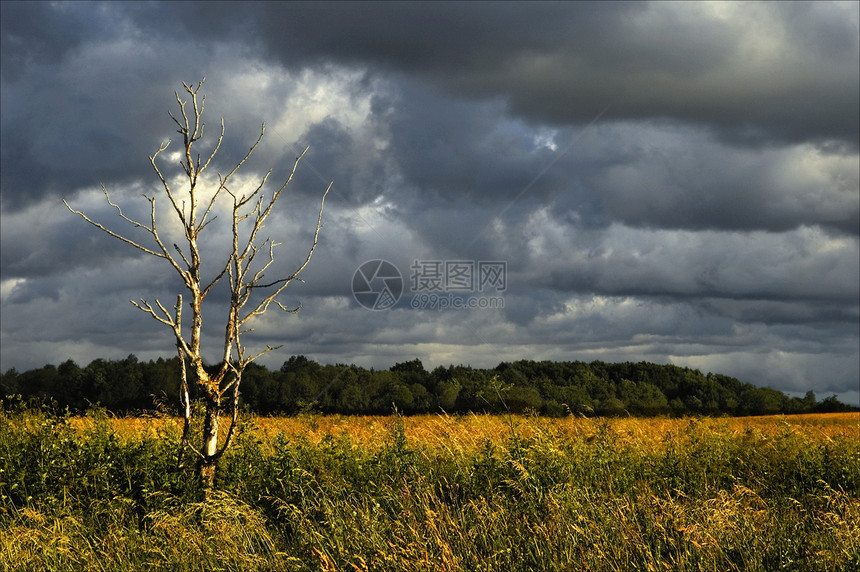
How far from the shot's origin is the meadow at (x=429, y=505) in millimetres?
6320

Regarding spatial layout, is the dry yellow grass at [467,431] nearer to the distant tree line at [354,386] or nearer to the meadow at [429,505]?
the meadow at [429,505]

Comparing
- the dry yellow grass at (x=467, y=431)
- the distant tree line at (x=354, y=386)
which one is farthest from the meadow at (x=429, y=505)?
the distant tree line at (x=354, y=386)

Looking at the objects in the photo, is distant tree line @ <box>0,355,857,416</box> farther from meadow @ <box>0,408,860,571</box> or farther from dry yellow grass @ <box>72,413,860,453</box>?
meadow @ <box>0,408,860,571</box>

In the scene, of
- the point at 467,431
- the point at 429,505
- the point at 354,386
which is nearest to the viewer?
the point at 429,505

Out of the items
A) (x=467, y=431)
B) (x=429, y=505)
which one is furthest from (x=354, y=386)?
(x=429, y=505)

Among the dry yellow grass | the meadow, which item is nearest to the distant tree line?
the dry yellow grass

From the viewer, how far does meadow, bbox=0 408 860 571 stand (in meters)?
6.32

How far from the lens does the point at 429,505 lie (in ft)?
27.2

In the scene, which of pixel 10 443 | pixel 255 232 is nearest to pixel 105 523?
pixel 10 443

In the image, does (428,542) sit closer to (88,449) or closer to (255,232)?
(255,232)

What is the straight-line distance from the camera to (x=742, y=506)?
8.50 m

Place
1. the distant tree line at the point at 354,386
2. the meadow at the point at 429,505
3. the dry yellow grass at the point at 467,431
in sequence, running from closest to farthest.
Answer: the meadow at the point at 429,505, the dry yellow grass at the point at 467,431, the distant tree line at the point at 354,386

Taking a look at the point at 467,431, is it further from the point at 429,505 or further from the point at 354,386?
the point at 354,386

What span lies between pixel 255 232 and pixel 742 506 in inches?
292
